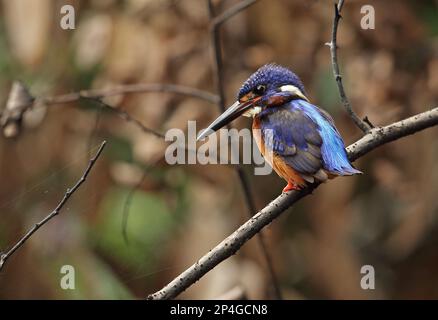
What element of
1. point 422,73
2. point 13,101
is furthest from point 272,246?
point 13,101

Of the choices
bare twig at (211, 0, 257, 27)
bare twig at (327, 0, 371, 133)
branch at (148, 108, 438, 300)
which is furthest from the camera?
bare twig at (211, 0, 257, 27)

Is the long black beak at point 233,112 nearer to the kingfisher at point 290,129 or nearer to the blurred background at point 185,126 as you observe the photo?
the kingfisher at point 290,129

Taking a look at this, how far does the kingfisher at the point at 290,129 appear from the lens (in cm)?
192

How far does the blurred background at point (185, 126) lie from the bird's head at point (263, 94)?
1.18 metres

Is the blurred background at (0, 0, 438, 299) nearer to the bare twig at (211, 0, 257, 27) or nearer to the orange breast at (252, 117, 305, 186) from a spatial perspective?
the bare twig at (211, 0, 257, 27)

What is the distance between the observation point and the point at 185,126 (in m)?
3.39

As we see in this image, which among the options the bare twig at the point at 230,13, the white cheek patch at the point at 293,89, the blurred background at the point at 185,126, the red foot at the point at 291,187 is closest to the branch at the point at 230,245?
the red foot at the point at 291,187

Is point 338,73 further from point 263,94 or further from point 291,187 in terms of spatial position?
point 291,187

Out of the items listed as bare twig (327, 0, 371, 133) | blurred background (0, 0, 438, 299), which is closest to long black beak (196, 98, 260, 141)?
bare twig (327, 0, 371, 133)

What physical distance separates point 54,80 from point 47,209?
90 centimetres

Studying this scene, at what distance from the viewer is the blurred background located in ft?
11.3

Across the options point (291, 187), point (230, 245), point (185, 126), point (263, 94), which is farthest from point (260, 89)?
point (185, 126)
